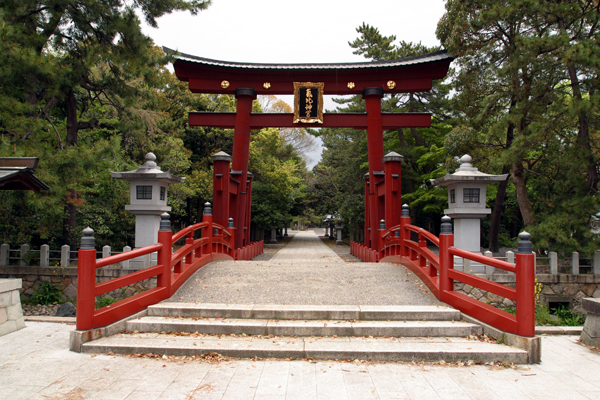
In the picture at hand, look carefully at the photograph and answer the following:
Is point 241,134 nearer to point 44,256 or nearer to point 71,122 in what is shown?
point 71,122

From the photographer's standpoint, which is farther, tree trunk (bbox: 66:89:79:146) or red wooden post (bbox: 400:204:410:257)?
tree trunk (bbox: 66:89:79:146)

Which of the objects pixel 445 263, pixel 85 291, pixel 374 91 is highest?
pixel 374 91

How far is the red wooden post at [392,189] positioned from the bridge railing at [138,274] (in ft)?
16.6

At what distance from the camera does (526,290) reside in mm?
4324

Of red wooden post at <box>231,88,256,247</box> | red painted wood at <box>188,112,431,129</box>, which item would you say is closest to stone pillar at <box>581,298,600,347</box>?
red painted wood at <box>188,112,431,129</box>

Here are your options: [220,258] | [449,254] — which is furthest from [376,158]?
[449,254]

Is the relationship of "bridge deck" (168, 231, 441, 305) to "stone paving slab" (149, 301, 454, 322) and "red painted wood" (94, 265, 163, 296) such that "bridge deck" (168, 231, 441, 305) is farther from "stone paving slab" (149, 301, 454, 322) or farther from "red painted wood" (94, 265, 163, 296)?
"red painted wood" (94, 265, 163, 296)

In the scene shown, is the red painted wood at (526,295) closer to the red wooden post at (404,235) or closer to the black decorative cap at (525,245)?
the black decorative cap at (525,245)

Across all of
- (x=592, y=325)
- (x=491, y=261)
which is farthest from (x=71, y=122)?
(x=592, y=325)

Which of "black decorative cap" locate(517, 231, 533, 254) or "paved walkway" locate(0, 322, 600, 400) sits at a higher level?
"black decorative cap" locate(517, 231, 533, 254)

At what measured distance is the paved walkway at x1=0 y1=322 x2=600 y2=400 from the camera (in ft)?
11.2

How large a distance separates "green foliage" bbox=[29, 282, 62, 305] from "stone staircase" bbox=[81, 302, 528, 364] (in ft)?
23.4

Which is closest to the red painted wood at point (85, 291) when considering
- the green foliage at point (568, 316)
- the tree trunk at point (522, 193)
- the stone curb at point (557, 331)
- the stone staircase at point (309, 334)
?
the stone staircase at point (309, 334)

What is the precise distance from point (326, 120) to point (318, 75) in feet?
4.76
